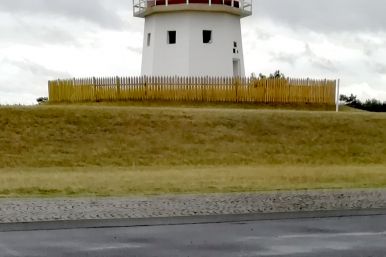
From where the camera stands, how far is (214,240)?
11.6m

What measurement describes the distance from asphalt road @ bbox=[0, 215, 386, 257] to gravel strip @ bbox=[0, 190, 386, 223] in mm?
1931

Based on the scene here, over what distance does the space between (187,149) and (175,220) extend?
65.4ft

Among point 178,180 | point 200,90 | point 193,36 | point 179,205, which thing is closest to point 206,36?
point 193,36

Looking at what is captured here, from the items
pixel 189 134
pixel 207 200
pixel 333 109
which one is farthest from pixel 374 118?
pixel 207 200

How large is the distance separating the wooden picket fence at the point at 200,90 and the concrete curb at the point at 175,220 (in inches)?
1296

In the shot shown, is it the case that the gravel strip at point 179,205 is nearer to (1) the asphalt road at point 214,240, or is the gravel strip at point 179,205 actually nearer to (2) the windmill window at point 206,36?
(1) the asphalt road at point 214,240

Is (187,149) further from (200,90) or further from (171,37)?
(171,37)

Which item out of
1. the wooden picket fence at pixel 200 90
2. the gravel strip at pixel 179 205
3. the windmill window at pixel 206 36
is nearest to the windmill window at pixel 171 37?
the windmill window at pixel 206 36

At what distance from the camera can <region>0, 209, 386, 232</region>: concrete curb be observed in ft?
43.1

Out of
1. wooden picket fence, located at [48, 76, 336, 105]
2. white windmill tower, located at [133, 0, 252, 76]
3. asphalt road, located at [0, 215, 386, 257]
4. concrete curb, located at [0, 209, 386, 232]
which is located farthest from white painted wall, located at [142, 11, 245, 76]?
asphalt road, located at [0, 215, 386, 257]

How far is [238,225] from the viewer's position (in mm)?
13375

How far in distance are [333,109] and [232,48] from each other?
753 cm

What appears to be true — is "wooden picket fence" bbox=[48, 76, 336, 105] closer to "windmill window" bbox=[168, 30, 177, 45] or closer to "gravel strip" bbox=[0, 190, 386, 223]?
"windmill window" bbox=[168, 30, 177, 45]

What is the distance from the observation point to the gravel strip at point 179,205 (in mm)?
14883
